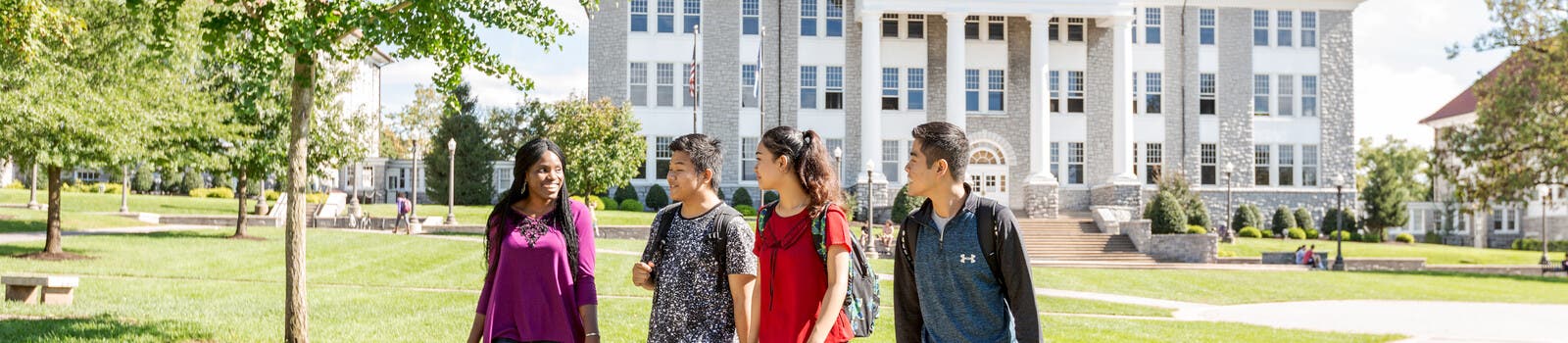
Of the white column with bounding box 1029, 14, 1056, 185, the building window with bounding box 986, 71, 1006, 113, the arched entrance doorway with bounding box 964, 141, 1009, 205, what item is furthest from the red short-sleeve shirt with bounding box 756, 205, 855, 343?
the building window with bounding box 986, 71, 1006, 113

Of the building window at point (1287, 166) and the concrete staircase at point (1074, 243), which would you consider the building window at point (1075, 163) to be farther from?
the building window at point (1287, 166)

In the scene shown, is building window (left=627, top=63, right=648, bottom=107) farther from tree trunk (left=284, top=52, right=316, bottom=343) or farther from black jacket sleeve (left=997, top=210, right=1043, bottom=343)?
black jacket sleeve (left=997, top=210, right=1043, bottom=343)

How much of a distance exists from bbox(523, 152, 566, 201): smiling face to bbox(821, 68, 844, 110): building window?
4186 centimetres

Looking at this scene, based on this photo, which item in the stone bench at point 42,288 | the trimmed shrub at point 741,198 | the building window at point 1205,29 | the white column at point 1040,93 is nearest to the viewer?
the stone bench at point 42,288

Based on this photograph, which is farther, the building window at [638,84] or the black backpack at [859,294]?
the building window at [638,84]

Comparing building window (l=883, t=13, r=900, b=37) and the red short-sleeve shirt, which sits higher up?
building window (l=883, t=13, r=900, b=37)

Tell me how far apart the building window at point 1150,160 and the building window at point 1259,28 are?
5699 mm

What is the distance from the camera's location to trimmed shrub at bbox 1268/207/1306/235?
48.3 m

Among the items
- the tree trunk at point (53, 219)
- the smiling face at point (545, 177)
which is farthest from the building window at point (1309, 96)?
the smiling face at point (545, 177)

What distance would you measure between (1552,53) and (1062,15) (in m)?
17.9

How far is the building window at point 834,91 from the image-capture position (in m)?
47.3

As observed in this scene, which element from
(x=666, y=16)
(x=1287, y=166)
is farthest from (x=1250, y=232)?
(x=666, y=16)

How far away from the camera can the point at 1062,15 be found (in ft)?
154

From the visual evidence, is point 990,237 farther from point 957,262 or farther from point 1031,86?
point 1031,86
